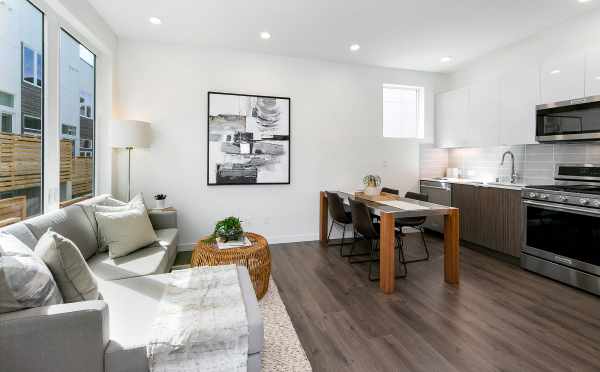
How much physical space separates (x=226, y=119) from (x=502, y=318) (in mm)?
3696

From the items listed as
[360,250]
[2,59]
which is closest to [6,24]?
[2,59]

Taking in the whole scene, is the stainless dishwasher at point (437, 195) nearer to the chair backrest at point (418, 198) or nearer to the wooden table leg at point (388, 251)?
the chair backrest at point (418, 198)

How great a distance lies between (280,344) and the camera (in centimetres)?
206

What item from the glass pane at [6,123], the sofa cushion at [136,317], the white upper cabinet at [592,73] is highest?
the white upper cabinet at [592,73]

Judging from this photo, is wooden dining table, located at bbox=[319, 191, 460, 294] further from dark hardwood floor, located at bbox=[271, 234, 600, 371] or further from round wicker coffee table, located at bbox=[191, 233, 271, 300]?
round wicker coffee table, located at bbox=[191, 233, 271, 300]

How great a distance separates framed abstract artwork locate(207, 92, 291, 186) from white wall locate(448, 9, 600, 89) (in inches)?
114

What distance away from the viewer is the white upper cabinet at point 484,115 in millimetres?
4141

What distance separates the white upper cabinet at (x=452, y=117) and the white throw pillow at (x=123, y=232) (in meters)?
4.42

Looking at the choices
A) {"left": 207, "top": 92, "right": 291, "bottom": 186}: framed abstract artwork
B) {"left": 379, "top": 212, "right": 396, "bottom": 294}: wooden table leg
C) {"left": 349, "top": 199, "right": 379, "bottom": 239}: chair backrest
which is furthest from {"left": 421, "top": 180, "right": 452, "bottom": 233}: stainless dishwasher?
{"left": 207, "top": 92, "right": 291, "bottom": 186}: framed abstract artwork

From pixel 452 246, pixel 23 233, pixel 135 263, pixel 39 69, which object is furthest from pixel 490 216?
pixel 39 69

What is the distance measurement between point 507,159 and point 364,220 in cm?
254

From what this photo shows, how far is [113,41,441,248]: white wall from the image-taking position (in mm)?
3982

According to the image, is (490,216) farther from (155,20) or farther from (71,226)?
(155,20)

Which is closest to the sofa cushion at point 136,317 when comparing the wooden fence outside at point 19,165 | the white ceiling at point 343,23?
the wooden fence outside at point 19,165
